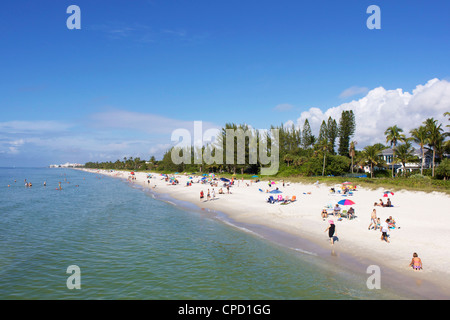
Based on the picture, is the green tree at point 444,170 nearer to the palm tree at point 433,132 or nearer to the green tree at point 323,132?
the palm tree at point 433,132

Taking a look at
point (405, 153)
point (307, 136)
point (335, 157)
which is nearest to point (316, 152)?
point (335, 157)

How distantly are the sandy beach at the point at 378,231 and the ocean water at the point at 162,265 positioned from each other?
2325 millimetres

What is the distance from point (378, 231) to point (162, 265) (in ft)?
47.7

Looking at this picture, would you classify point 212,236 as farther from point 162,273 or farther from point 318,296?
point 318,296

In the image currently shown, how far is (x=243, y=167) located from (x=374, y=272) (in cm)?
6484

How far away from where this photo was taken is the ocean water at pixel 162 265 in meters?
11.9

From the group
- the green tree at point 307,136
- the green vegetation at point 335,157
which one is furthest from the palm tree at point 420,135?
the green tree at point 307,136

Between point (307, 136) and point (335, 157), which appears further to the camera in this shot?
point (307, 136)

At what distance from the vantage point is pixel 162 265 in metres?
14.9

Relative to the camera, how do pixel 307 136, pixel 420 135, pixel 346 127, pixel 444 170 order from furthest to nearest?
1. pixel 307 136
2. pixel 346 127
3. pixel 420 135
4. pixel 444 170

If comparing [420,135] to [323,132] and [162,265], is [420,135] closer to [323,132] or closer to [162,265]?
[323,132]

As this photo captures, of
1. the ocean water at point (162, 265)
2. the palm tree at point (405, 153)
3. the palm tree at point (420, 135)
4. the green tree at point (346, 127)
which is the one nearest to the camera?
the ocean water at point (162, 265)

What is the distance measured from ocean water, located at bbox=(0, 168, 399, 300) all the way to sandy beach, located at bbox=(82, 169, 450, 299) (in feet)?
7.63

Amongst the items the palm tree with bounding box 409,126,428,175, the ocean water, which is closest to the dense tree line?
the palm tree with bounding box 409,126,428,175
